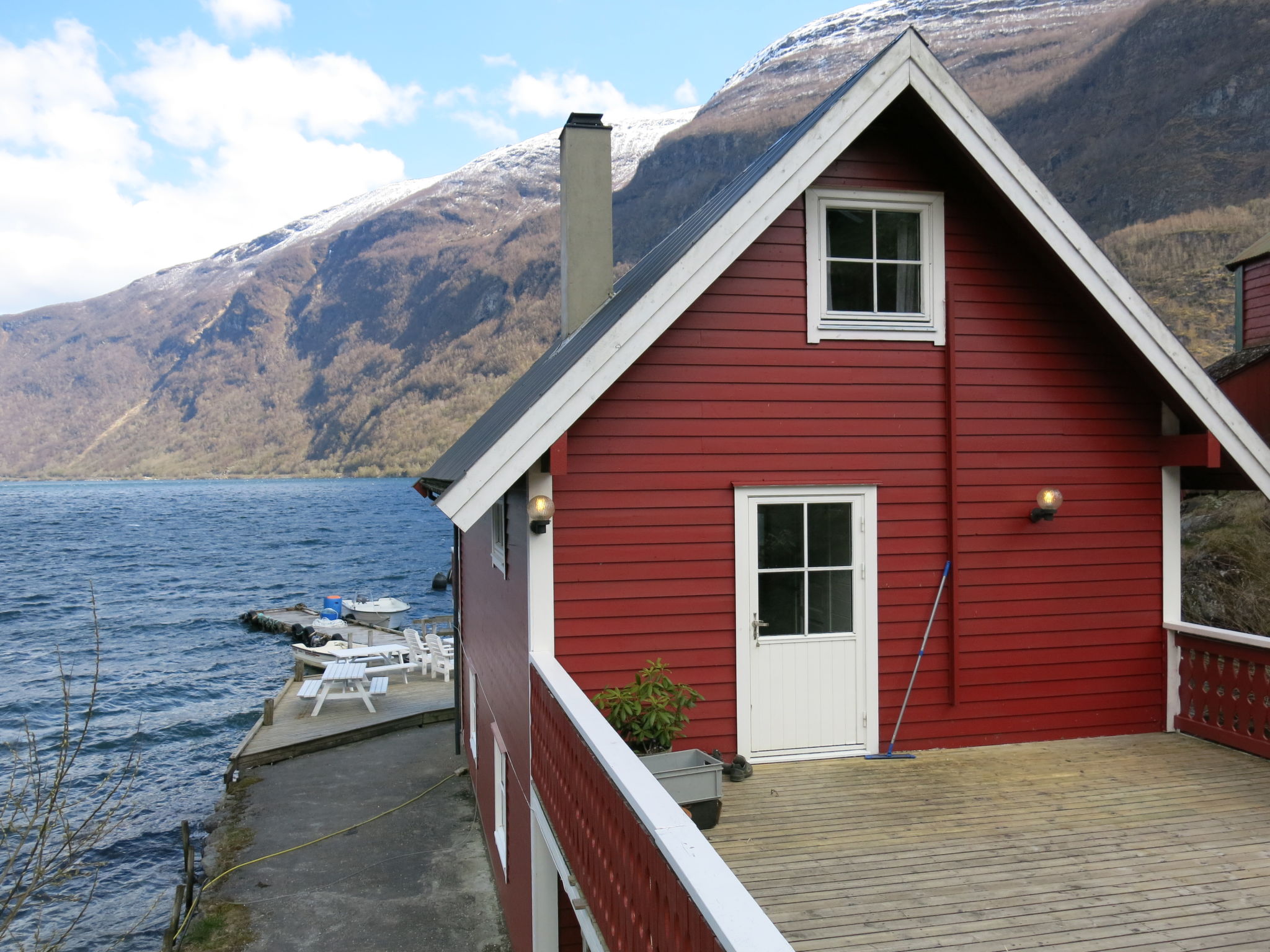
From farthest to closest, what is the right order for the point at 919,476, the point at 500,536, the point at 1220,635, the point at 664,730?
the point at 500,536 < the point at 919,476 < the point at 1220,635 < the point at 664,730

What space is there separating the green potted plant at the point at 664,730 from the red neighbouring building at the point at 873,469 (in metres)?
0.38

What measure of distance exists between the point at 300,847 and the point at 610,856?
1114cm

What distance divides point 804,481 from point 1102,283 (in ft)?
8.30

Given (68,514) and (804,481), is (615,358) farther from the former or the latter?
(68,514)

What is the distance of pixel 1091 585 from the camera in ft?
24.8

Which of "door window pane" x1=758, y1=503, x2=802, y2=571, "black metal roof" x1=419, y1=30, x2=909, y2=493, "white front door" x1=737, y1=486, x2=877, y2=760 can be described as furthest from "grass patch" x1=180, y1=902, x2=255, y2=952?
"door window pane" x1=758, y1=503, x2=802, y2=571

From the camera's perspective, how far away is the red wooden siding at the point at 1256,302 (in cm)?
2094

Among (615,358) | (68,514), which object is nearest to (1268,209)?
(615,358)

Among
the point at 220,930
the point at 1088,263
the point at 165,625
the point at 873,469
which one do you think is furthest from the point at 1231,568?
the point at 165,625

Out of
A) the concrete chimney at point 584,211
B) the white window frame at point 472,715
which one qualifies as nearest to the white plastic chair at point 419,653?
→ the white window frame at point 472,715

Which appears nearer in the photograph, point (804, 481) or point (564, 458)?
point (564, 458)

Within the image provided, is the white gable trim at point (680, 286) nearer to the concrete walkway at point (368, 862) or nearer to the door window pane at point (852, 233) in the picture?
the door window pane at point (852, 233)

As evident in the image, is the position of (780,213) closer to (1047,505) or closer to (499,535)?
(1047,505)

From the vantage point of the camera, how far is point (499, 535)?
9.02 metres
